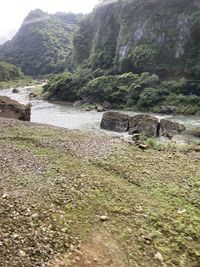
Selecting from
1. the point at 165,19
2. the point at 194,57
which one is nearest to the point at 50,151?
the point at 194,57

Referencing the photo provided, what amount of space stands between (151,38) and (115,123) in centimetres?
4521

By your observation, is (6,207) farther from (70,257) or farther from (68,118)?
(68,118)

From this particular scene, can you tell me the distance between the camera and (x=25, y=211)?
1155 centimetres

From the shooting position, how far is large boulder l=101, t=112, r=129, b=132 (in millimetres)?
37750

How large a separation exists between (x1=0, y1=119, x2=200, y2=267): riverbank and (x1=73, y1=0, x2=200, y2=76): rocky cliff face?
49631mm

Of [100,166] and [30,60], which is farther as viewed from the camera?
[30,60]

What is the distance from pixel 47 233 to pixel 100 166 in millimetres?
6820

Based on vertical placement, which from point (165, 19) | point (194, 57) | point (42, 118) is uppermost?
point (165, 19)

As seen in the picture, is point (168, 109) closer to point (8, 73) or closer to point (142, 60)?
point (142, 60)

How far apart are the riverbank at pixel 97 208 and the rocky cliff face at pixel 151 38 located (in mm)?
49631

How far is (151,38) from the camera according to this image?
77.4 metres

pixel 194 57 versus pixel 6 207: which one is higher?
pixel 194 57

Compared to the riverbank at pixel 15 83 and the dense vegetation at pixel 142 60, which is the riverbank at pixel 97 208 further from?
the riverbank at pixel 15 83

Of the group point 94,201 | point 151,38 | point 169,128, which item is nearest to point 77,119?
point 169,128
